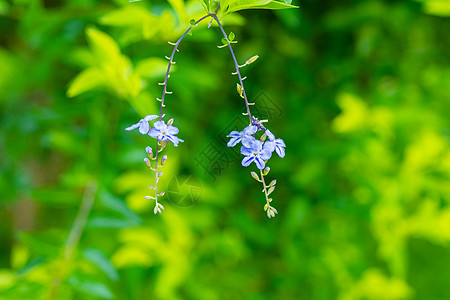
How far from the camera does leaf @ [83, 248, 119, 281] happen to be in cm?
79

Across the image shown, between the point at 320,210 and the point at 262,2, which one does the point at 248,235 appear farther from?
the point at 262,2

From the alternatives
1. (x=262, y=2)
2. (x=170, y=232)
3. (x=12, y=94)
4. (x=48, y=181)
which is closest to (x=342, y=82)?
(x=170, y=232)

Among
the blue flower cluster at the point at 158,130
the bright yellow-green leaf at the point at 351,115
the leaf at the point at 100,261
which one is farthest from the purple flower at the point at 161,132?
the bright yellow-green leaf at the point at 351,115

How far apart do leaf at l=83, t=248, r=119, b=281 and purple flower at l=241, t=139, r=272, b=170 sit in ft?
1.42

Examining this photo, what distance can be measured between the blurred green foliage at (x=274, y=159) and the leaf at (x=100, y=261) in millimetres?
49

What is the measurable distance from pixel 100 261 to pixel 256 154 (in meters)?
0.45

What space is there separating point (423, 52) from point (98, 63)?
822mm

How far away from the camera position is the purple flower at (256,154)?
17.9 inches

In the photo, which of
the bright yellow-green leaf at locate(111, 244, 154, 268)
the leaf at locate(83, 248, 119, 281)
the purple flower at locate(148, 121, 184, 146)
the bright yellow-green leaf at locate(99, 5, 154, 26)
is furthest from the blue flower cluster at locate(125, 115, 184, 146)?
the bright yellow-green leaf at locate(111, 244, 154, 268)

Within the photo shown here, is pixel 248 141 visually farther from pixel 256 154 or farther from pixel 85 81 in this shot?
pixel 85 81

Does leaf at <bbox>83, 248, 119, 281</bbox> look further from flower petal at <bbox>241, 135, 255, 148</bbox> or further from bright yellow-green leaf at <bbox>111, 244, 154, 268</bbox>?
flower petal at <bbox>241, 135, 255, 148</bbox>

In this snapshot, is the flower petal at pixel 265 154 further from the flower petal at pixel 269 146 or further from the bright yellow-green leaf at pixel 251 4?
the bright yellow-green leaf at pixel 251 4

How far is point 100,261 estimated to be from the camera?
2.61 feet

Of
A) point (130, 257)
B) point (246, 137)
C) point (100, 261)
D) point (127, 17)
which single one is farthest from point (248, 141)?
point (130, 257)
